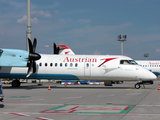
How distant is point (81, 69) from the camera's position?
92.6ft

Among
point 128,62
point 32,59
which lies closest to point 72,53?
point 32,59

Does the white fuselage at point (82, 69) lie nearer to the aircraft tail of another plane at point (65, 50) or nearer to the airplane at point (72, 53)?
the airplane at point (72, 53)

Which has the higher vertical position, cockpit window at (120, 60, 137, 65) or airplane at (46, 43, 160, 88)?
airplane at (46, 43, 160, 88)

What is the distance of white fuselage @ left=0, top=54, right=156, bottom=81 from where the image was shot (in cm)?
2795

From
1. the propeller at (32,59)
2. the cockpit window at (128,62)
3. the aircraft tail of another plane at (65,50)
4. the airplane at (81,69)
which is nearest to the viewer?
the propeller at (32,59)

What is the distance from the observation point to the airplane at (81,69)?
2786 cm

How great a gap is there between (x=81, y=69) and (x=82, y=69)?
0.43 feet

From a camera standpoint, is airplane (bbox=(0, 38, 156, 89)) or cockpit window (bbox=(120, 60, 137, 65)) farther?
cockpit window (bbox=(120, 60, 137, 65))

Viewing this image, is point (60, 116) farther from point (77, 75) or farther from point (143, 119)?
point (77, 75)

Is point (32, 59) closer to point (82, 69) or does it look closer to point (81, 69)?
point (81, 69)

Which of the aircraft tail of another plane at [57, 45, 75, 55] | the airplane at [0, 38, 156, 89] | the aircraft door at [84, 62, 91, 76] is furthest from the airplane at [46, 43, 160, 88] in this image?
the aircraft door at [84, 62, 91, 76]

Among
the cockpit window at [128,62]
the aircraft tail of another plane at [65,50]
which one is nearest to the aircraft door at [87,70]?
the cockpit window at [128,62]

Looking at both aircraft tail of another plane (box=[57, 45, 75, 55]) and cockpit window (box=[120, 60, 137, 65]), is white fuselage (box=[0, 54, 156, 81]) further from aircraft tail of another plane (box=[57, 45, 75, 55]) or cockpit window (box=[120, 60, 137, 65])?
aircraft tail of another plane (box=[57, 45, 75, 55])

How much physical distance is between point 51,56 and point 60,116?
20.1m
